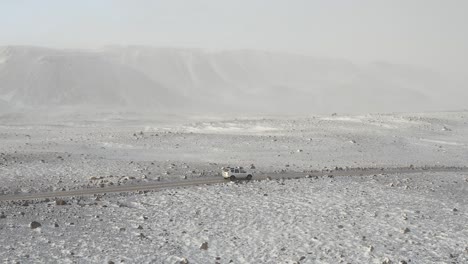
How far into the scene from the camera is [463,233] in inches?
889

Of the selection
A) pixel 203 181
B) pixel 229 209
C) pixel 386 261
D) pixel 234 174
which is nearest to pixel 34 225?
pixel 229 209

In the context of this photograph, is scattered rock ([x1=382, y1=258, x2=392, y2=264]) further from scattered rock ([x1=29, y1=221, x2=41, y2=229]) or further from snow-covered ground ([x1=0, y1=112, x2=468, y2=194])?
snow-covered ground ([x1=0, y1=112, x2=468, y2=194])

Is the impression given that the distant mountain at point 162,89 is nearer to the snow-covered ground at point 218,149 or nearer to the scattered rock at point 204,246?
the snow-covered ground at point 218,149

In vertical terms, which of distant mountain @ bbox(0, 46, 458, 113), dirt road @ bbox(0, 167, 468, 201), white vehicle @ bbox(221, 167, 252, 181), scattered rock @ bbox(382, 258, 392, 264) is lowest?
scattered rock @ bbox(382, 258, 392, 264)

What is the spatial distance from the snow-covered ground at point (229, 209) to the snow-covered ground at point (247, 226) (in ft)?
0.18

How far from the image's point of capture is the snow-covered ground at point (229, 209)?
1988cm

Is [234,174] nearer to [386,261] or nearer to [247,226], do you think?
[247,226]

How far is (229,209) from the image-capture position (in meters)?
25.6

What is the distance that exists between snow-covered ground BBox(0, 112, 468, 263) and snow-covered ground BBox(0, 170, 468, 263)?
5 cm

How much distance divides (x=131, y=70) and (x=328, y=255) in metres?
142

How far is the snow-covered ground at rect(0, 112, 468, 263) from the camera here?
19.9 metres

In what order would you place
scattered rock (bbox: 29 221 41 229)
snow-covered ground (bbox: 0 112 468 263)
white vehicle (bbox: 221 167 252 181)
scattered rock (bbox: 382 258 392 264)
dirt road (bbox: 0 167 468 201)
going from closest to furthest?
scattered rock (bbox: 382 258 392 264), snow-covered ground (bbox: 0 112 468 263), scattered rock (bbox: 29 221 41 229), dirt road (bbox: 0 167 468 201), white vehicle (bbox: 221 167 252 181)

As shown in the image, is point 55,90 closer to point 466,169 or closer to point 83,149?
point 83,149

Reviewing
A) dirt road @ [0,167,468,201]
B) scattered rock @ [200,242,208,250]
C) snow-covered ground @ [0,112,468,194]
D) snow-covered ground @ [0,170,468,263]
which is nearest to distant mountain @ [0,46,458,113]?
snow-covered ground @ [0,112,468,194]
